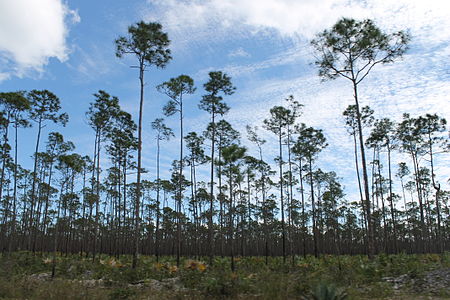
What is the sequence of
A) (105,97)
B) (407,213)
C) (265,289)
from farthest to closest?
(407,213) < (105,97) < (265,289)

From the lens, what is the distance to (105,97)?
2023 centimetres

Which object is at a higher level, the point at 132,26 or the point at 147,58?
the point at 132,26

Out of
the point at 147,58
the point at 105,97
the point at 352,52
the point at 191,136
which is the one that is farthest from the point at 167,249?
the point at 352,52

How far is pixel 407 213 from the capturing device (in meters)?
51.3

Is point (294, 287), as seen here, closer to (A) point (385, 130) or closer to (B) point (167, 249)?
(A) point (385, 130)

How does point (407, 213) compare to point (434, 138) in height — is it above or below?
below

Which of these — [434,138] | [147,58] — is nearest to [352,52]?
[147,58]

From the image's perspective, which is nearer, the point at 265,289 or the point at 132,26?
the point at 265,289

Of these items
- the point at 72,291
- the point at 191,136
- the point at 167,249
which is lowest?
the point at 167,249

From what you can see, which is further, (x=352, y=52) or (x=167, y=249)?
(x=167, y=249)

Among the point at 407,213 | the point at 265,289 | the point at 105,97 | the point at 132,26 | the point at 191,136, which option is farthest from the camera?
the point at 407,213

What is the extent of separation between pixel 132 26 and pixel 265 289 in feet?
50.1

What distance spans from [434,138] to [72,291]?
32.5 metres

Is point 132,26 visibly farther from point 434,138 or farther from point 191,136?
point 434,138
